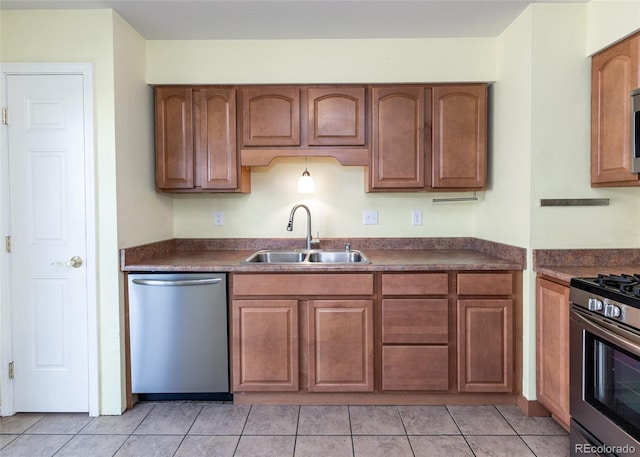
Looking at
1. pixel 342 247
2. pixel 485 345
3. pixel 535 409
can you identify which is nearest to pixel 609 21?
pixel 485 345

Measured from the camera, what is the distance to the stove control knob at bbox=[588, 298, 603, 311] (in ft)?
5.15

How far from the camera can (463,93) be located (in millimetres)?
2551

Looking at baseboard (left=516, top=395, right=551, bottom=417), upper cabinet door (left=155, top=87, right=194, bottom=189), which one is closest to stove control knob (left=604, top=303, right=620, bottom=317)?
baseboard (left=516, top=395, right=551, bottom=417)

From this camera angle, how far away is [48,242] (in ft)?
7.19

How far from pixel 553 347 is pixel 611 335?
55cm

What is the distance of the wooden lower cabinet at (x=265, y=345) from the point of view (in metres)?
2.27

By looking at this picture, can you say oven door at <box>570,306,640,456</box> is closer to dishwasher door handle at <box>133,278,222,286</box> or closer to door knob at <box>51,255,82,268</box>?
dishwasher door handle at <box>133,278,222,286</box>

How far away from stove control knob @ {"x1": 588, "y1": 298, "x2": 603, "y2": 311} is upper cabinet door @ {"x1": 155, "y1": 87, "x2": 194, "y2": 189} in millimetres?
2342

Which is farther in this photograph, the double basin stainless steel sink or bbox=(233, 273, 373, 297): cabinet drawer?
the double basin stainless steel sink

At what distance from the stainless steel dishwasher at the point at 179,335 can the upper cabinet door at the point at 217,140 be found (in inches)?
27.7

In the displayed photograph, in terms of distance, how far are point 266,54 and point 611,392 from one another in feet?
8.59

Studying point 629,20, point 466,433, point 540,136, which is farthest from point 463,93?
point 466,433

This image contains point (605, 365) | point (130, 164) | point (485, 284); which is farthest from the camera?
point (130, 164)

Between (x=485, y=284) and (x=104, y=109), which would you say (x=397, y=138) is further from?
(x=104, y=109)
